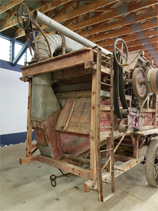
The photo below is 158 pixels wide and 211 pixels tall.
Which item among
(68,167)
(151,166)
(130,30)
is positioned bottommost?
(151,166)

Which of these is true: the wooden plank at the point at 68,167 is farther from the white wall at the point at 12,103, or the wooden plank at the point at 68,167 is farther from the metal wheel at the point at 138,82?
the white wall at the point at 12,103

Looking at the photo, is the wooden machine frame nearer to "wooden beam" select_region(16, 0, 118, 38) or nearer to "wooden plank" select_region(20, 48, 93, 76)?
"wooden plank" select_region(20, 48, 93, 76)

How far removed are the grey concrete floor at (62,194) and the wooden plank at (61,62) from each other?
214cm

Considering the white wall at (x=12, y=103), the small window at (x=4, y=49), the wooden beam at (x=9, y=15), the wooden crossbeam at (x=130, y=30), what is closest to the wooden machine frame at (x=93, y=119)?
the wooden beam at (x=9, y=15)

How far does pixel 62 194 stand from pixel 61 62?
229cm

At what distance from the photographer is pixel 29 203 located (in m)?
2.61

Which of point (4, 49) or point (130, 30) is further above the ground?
point (130, 30)

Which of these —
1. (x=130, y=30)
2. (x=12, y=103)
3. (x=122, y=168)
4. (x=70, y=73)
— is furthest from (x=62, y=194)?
(x=130, y=30)

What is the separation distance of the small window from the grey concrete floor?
4778 mm

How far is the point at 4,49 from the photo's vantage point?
6926 mm

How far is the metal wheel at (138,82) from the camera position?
10.3 ft

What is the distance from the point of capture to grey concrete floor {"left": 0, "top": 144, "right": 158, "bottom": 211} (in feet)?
8.30

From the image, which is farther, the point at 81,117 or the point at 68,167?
the point at 81,117

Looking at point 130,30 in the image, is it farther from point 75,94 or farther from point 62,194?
point 62,194
